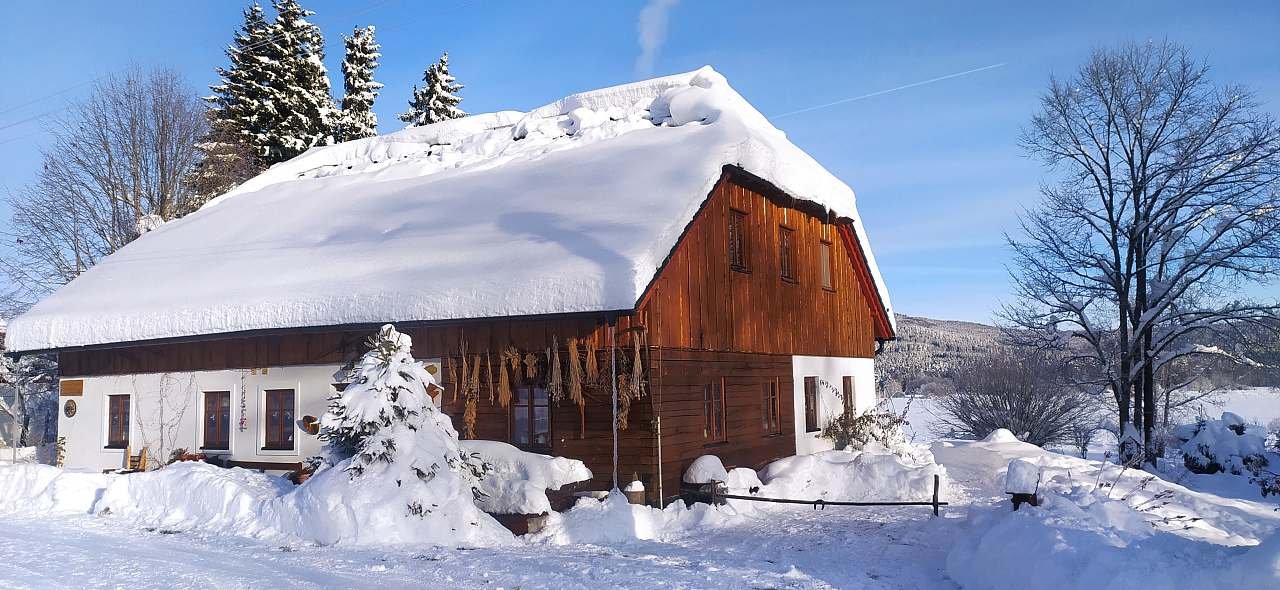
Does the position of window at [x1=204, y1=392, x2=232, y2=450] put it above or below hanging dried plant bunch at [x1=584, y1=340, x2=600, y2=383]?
below

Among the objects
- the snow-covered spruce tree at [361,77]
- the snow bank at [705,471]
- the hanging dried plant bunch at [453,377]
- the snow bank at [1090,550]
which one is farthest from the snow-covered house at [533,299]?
the snow-covered spruce tree at [361,77]

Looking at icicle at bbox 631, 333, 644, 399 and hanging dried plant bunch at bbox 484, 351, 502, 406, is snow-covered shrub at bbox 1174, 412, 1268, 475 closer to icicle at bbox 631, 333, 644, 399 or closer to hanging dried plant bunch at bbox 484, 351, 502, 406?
icicle at bbox 631, 333, 644, 399

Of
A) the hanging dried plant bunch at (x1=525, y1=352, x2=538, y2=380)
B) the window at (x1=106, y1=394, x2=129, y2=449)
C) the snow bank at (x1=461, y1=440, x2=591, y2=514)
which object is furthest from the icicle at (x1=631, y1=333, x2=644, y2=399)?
the window at (x1=106, y1=394, x2=129, y2=449)

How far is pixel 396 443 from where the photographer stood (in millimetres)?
11031

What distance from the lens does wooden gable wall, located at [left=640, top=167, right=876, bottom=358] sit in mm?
13695

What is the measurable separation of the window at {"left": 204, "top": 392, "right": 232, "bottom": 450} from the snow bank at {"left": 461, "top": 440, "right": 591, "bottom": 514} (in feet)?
20.1

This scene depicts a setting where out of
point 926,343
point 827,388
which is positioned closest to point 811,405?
point 827,388

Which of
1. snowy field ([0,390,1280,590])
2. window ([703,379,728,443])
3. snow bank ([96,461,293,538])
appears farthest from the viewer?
window ([703,379,728,443])

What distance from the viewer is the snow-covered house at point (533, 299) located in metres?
13.0

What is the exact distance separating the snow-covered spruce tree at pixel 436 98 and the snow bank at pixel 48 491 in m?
29.4

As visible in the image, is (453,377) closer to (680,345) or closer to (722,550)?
(680,345)

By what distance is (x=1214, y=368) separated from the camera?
26.5 metres

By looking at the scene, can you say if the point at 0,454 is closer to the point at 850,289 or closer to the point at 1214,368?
the point at 850,289

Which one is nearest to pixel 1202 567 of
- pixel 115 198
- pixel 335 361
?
pixel 335 361
